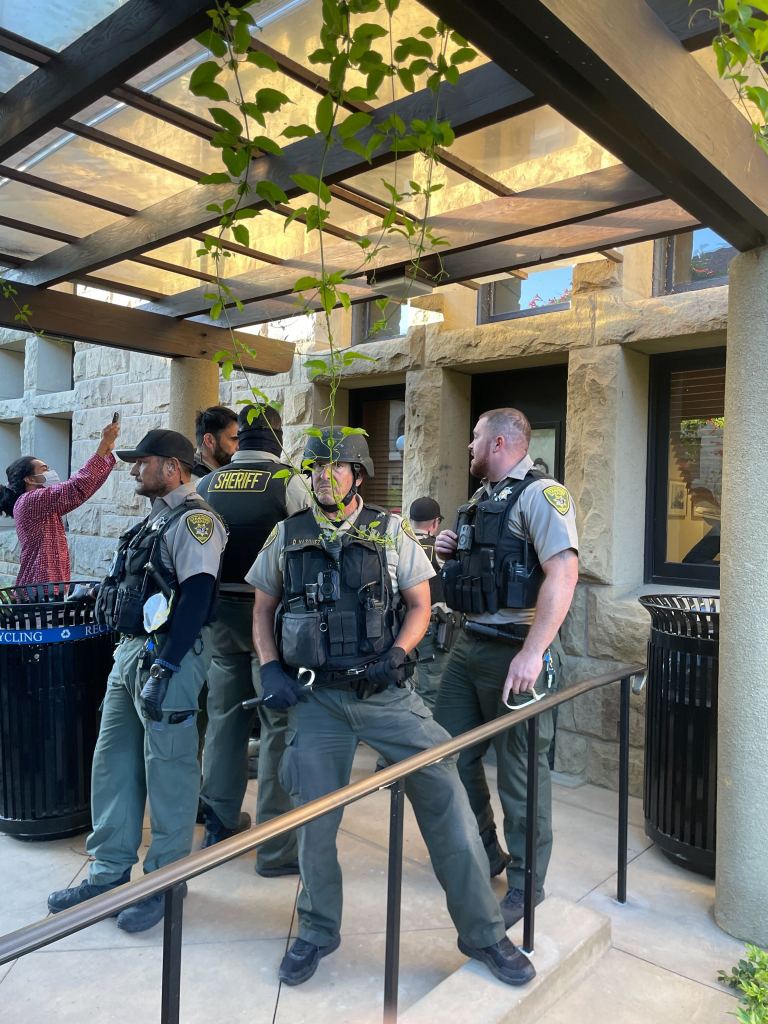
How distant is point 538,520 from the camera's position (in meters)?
3.01

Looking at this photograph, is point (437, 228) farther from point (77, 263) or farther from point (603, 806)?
point (603, 806)

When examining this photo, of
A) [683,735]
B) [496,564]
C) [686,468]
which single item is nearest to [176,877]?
[496,564]

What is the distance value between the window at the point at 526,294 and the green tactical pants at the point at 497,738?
256cm

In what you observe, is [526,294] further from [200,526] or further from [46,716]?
[46,716]

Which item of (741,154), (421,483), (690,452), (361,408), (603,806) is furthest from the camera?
(361,408)

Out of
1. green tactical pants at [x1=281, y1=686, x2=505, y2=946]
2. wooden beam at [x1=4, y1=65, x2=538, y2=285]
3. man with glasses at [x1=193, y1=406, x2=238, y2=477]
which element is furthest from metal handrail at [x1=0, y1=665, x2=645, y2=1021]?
man with glasses at [x1=193, y1=406, x2=238, y2=477]

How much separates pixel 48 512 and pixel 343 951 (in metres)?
3.69

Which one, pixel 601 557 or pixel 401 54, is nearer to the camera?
pixel 401 54

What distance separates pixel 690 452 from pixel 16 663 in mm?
3835

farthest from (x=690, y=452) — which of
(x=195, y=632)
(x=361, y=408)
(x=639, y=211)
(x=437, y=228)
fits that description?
(x=195, y=632)

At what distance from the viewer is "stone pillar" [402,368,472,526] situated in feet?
17.1

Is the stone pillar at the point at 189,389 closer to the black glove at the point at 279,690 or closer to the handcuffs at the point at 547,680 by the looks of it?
the black glove at the point at 279,690

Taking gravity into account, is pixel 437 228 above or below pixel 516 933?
above

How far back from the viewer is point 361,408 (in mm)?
6086
